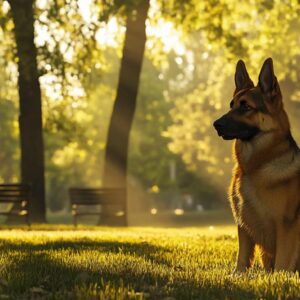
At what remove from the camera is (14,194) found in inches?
871

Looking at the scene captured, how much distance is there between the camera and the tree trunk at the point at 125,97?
2650 cm

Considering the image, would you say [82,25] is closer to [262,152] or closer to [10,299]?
[262,152]

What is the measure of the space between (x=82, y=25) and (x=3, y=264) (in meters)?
19.2

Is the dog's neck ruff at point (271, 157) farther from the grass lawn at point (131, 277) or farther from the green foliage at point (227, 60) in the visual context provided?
the green foliage at point (227, 60)

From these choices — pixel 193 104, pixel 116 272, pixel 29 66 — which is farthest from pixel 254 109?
pixel 193 104

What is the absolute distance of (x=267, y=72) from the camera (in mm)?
8016

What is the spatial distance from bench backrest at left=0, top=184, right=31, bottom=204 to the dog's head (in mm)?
14775

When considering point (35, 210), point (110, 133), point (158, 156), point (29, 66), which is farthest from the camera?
point (158, 156)

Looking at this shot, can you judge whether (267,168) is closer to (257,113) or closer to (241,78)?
(257,113)

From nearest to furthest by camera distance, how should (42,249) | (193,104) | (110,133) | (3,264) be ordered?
1. (3,264)
2. (42,249)
3. (110,133)
4. (193,104)

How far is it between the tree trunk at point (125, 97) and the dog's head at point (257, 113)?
18521mm

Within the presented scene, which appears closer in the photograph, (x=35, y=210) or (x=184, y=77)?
(x=35, y=210)

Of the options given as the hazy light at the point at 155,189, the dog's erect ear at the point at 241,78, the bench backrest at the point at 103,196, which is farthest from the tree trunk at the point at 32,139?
the hazy light at the point at 155,189

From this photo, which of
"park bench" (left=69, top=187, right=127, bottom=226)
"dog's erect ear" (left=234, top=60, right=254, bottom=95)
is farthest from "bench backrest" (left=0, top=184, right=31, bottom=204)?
"dog's erect ear" (left=234, top=60, right=254, bottom=95)
